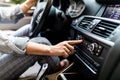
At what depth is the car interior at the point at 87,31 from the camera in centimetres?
79

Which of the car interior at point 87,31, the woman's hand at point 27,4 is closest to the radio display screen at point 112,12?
the car interior at point 87,31

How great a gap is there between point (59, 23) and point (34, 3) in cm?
29

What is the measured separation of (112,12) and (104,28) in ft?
0.63

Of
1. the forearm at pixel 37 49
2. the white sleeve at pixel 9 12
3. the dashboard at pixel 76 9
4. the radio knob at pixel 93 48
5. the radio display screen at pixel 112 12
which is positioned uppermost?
the radio display screen at pixel 112 12

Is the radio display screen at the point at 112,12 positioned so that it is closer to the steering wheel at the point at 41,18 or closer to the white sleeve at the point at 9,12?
the steering wheel at the point at 41,18

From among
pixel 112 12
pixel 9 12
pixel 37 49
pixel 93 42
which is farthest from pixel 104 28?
pixel 9 12

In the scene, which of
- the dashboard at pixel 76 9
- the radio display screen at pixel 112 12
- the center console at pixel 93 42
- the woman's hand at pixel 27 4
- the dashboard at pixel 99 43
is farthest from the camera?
the woman's hand at pixel 27 4

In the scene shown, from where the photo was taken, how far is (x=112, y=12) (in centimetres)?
111

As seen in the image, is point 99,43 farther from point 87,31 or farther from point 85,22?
point 85,22

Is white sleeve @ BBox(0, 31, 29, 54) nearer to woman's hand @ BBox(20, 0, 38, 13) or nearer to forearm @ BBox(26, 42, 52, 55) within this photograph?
forearm @ BBox(26, 42, 52, 55)

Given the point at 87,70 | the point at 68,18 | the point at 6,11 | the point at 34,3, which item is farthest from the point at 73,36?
the point at 6,11

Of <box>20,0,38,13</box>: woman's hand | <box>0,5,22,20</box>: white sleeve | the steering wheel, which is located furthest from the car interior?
<box>0,5,22,20</box>: white sleeve

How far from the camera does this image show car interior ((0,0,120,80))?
79 centimetres

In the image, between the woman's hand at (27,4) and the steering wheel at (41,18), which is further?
the woman's hand at (27,4)
